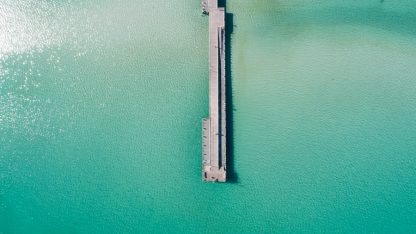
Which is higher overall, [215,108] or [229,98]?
[229,98]

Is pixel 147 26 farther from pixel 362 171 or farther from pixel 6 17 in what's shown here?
pixel 362 171

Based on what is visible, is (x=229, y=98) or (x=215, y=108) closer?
(x=215, y=108)

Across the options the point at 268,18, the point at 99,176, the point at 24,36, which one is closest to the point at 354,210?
the point at 268,18

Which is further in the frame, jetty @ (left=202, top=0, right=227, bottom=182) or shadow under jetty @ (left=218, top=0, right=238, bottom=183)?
shadow under jetty @ (left=218, top=0, right=238, bottom=183)

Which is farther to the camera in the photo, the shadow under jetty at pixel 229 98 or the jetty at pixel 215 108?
the shadow under jetty at pixel 229 98

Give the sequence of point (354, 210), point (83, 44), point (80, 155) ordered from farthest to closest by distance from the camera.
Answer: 1. point (83, 44)
2. point (80, 155)
3. point (354, 210)
